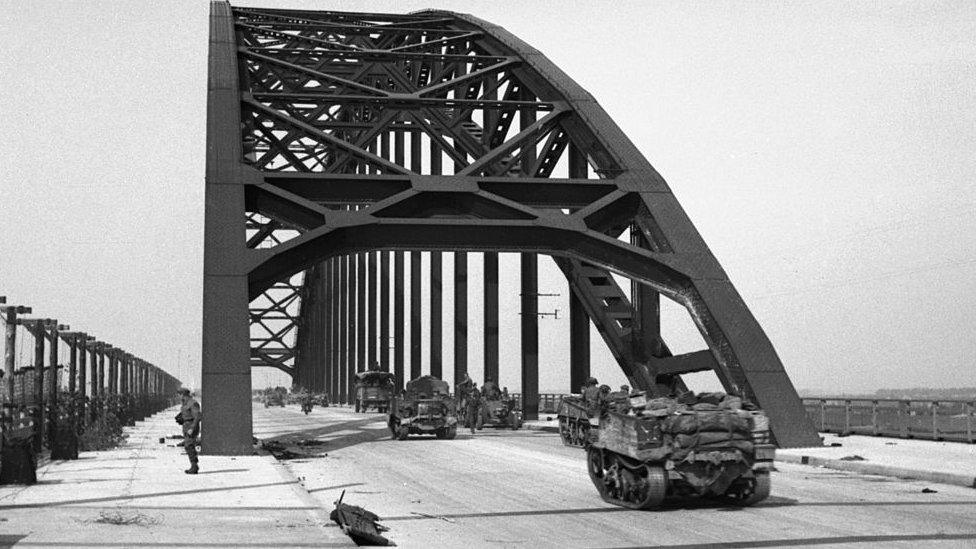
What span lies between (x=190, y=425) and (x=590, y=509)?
806cm

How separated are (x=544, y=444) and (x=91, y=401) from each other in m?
12.2

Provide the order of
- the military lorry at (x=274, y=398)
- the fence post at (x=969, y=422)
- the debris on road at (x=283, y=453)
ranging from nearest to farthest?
the debris on road at (x=283, y=453)
the fence post at (x=969, y=422)
the military lorry at (x=274, y=398)

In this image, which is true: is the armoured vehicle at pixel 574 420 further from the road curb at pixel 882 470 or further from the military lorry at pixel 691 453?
the military lorry at pixel 691 453

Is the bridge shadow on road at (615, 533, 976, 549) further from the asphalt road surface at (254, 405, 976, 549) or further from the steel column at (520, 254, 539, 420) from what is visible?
the steel column at (520, 254, 539, 420)

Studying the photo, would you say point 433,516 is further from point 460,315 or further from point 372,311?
point 372,311

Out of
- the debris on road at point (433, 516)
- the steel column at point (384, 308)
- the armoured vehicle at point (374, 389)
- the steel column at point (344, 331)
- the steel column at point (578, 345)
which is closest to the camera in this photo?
the debris on road at point (433, 516)

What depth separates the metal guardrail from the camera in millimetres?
26625

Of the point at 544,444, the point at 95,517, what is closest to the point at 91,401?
the point at 544,444

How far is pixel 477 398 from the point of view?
40.0m

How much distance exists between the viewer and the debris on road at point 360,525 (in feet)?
37.6

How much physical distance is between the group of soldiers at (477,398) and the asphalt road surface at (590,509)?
1523cm

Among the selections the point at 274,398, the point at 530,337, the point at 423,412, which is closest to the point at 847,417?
the point at 423,412

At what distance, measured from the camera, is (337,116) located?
209ft

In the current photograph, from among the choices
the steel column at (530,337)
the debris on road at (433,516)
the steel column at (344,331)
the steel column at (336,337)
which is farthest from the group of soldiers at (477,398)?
the steel column at (336,337)
